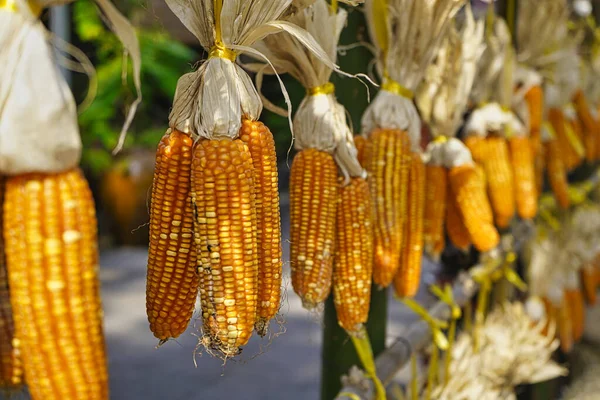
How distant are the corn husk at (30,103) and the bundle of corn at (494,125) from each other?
1.66m

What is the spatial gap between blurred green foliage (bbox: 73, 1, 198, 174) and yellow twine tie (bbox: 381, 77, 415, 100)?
16.0 feet

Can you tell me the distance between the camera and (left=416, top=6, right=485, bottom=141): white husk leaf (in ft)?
5.75

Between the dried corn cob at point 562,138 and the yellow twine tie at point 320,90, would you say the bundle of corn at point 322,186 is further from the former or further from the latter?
the dried corn cob at point 562,138

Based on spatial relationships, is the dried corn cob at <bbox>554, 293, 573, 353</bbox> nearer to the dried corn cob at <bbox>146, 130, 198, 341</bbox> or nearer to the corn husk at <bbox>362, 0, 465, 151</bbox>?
the corn husk at <bbox>362, 0, 465, 151</bbox>

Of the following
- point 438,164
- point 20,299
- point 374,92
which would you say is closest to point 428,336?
point 438,164

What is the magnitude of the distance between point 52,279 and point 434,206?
4.13 ft

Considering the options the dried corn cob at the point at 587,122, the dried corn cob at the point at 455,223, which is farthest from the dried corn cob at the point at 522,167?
the dried corn cob at the point at 587,122

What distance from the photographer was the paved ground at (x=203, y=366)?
137 inches

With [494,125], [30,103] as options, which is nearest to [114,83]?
[494,125]

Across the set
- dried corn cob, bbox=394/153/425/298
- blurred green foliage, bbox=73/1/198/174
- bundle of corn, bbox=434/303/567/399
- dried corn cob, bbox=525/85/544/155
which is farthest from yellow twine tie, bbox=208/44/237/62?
blurred green foliage, bbox=73/1/198/174

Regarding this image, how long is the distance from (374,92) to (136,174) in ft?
17.9

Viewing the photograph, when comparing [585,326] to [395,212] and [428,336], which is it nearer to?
[428,336]

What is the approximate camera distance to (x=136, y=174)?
669 cm

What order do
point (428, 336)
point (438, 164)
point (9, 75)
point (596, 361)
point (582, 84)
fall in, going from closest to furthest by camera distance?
1. point (9, 75)
2. point (438, 164)
3. point (428, 336)
4. point (582, 84)
5. point (596, 361)
